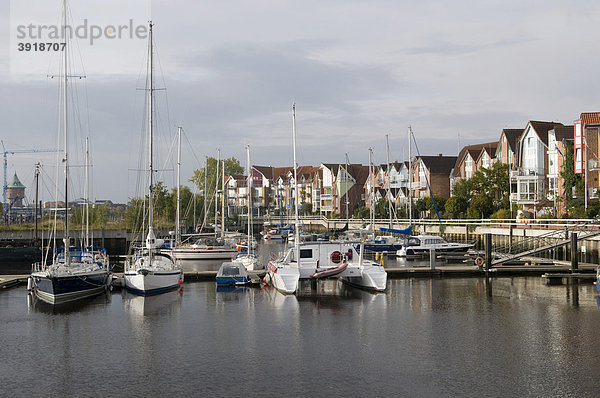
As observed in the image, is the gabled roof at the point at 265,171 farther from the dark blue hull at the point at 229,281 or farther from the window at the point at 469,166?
the dark blue hull at the point at 229,281

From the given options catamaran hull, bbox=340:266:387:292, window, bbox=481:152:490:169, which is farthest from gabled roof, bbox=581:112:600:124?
catamaran hull, bbox=340:266:387:292

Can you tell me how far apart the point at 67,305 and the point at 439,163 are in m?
104

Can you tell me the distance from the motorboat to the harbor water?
223cm

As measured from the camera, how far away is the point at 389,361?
22.3 m

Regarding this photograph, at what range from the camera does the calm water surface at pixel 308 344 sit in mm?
19734

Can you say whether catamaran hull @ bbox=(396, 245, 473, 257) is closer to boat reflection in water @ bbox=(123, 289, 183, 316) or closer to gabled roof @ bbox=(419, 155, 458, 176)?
boat reflection in water @ bbox=(123, 289, 183, 316)

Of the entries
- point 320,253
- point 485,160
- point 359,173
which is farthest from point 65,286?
point 359,173

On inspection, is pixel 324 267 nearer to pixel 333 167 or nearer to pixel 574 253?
pixel 574 253

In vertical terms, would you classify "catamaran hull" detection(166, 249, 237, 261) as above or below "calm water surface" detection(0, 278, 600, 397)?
above

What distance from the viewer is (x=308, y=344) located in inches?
992

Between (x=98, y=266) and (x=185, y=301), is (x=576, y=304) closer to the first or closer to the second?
(x=185, y=301)

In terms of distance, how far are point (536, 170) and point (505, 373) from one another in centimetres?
7427

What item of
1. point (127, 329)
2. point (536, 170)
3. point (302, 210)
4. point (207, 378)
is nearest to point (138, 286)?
point (127, 329)

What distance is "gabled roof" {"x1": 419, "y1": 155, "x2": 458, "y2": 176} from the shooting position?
128 m
